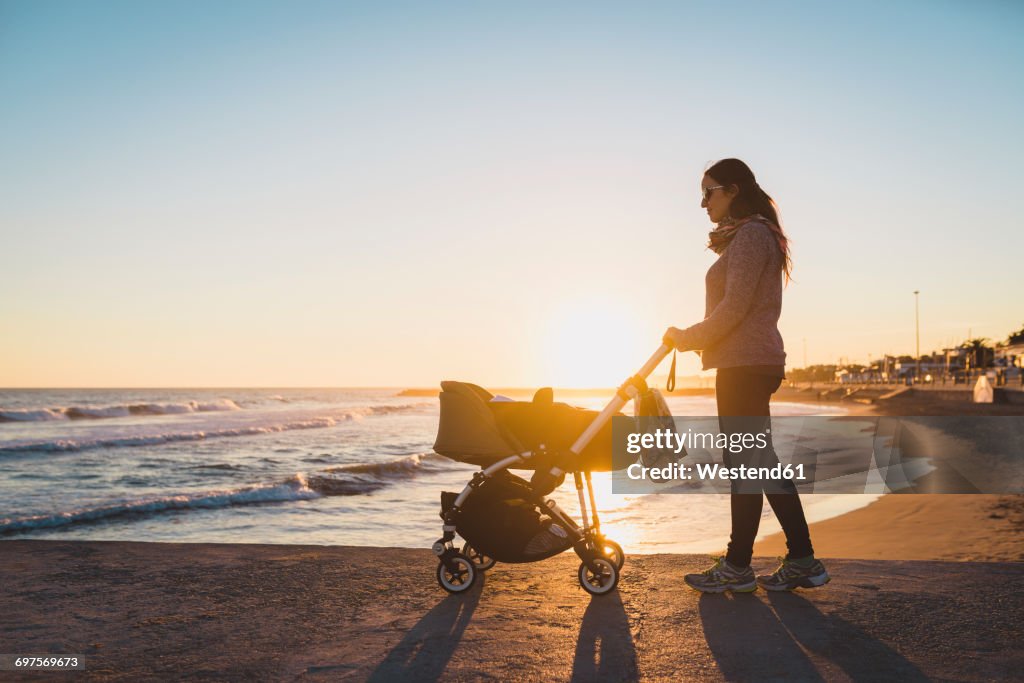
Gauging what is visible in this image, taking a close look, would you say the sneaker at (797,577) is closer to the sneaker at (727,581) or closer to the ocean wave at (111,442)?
the sneaker at (727,581)

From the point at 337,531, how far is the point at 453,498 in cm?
392

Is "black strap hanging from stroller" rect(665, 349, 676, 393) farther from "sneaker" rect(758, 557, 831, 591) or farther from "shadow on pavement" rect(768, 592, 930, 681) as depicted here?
"shadow on pavement" rect(768, 592, 930, 681)

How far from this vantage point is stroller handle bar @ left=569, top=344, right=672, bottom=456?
12.3 feet

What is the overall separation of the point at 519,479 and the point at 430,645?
1138 mm

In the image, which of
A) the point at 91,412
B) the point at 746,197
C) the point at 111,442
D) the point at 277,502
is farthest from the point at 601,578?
the point at 91,412

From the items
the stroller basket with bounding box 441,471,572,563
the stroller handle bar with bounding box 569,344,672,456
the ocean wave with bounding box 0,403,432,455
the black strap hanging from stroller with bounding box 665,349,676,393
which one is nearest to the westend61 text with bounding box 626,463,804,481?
the stroller handle bar with bounding box 569,344,672,456

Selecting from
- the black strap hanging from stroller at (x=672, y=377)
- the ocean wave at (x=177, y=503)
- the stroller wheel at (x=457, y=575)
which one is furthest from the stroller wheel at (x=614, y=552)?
the ocean wave at (x=177, y=503)

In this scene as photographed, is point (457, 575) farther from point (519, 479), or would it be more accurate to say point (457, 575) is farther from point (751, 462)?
point (751, 462)

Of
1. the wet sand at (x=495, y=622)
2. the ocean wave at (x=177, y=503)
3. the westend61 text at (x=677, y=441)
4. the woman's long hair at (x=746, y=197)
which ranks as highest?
the woman's long hair at (x=746, y=197)

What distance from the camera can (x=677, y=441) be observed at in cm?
385

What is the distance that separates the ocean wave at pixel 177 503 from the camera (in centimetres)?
793

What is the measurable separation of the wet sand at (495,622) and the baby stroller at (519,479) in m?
0.20

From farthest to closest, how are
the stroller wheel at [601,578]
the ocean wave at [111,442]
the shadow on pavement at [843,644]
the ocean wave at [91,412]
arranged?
the ocean wave at [91,412], the ocean wave at [111,442], the stroller wheel at [601,578], the shadow on pavement at [843,644]

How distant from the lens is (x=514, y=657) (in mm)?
2900
